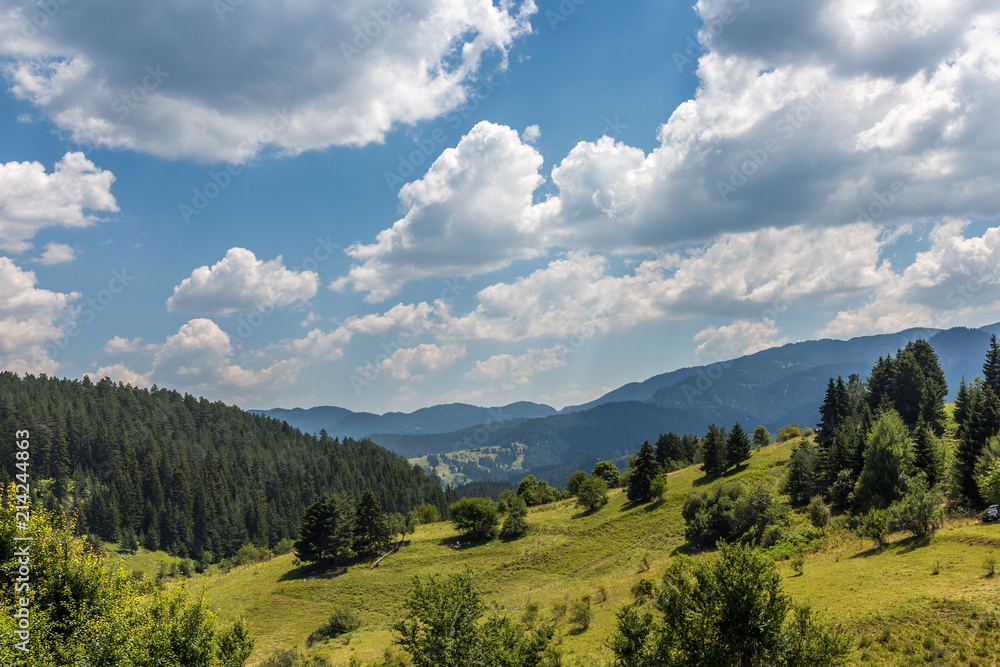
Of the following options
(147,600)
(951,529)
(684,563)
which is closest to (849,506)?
(951,529)

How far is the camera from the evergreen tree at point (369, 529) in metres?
77.2

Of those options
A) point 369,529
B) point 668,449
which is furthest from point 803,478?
point 369,529

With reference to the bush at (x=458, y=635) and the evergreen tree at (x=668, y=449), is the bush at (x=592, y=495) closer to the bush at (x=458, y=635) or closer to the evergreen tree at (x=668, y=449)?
the evergreen tree at (x=668, y=449)

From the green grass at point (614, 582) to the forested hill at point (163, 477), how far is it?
3525cm

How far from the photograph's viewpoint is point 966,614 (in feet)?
77.0

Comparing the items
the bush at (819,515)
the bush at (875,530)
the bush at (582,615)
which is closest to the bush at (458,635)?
the bush at (582,615)

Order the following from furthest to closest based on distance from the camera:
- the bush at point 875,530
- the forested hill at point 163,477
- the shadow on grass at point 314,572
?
1. the forested hill at point 163,477
2. the shadow on grass at point 314,572
3. the bush at point 875,530

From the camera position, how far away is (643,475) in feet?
284

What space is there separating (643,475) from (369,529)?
162 feet

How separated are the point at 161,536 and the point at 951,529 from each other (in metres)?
181

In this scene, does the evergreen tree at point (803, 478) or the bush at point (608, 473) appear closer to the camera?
the evergreen tree at point (803, 478)

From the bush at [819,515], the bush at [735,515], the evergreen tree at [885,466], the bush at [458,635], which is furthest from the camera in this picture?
the bush at [735,515]

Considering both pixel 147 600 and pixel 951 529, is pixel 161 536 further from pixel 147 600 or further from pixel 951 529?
pixel 951 529

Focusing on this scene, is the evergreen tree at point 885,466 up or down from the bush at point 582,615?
up
